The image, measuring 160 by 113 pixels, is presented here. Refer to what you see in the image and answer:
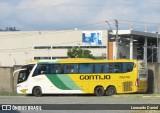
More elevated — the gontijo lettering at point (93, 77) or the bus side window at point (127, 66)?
the bus side window at point (127, 66)

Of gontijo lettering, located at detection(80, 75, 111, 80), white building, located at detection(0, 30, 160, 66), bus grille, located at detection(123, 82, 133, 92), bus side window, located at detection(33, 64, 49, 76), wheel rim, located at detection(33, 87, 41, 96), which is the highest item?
white building, located at detection(0, 30, 160, 66)

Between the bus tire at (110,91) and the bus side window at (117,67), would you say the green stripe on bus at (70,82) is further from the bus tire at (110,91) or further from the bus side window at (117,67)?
the bus side window at (117,67)

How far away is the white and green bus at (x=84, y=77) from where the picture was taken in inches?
1390

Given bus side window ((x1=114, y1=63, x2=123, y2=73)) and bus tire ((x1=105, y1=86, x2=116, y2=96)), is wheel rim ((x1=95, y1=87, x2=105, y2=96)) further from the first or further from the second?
bus side window ((x1=114, y1=63, x2=123, y2=73))

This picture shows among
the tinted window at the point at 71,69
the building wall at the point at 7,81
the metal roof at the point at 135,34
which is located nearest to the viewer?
the tinted window at the point at 71,69

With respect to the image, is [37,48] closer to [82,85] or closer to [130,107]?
[82,85]

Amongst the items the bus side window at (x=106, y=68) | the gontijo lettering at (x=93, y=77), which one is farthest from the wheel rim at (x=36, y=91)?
the bus side window at (x=106, y=68)

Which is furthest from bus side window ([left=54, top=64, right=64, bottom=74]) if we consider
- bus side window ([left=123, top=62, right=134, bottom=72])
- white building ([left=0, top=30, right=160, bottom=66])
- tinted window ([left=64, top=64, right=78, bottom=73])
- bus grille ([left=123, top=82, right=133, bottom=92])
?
white building ([left=0, top=30, right=160, bottom=66])

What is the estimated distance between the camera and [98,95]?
35.7 metres

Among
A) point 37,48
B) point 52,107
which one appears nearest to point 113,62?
point 52,107

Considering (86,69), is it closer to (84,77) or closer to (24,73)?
(84,77)

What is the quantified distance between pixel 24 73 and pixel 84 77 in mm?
5047

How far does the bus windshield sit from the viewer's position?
3658 centimetres

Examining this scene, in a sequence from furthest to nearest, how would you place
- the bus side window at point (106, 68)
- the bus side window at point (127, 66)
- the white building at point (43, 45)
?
the white building at point (43, 45)
the bus side window at point (106, 68)
the bus side window at point (127, 66)
